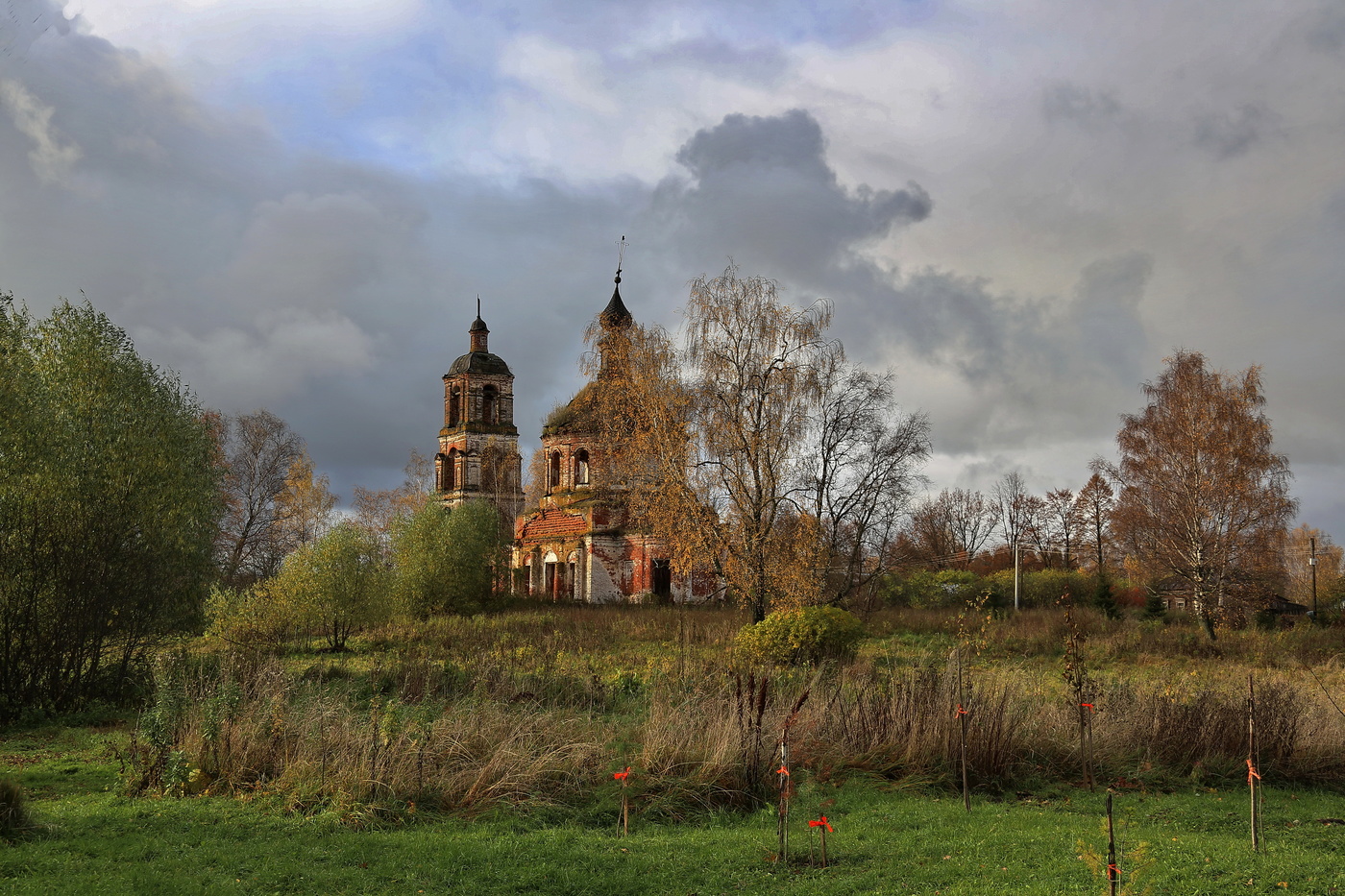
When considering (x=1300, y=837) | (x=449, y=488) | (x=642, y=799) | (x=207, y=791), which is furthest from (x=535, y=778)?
(x=449, y=488)

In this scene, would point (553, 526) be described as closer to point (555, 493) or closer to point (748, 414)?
point (555, 493)

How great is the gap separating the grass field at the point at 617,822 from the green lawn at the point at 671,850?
0.02 meters

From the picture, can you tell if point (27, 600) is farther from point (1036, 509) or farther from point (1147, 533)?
point (1036, 509)

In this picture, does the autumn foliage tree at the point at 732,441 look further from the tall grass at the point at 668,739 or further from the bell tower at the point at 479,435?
the bell tower at the point at 479,435

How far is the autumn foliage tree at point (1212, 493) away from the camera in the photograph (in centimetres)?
2886

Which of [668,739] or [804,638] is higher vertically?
[804,638]

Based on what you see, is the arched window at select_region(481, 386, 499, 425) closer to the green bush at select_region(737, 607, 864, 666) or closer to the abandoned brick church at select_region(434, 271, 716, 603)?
the abandoned brick church at select_region(434, 271, 716, 603)

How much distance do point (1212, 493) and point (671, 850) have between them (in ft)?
90.5

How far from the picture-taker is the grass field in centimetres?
637

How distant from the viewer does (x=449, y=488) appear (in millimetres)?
51531

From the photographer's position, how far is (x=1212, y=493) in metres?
29.0

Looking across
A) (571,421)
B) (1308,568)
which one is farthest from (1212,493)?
(1308,568)

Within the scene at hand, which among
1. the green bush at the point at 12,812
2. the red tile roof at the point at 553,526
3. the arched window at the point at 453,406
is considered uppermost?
the arched window at the point at 453,406

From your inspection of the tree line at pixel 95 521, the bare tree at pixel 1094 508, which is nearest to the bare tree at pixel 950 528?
the bare tree at pixel 1094 508
